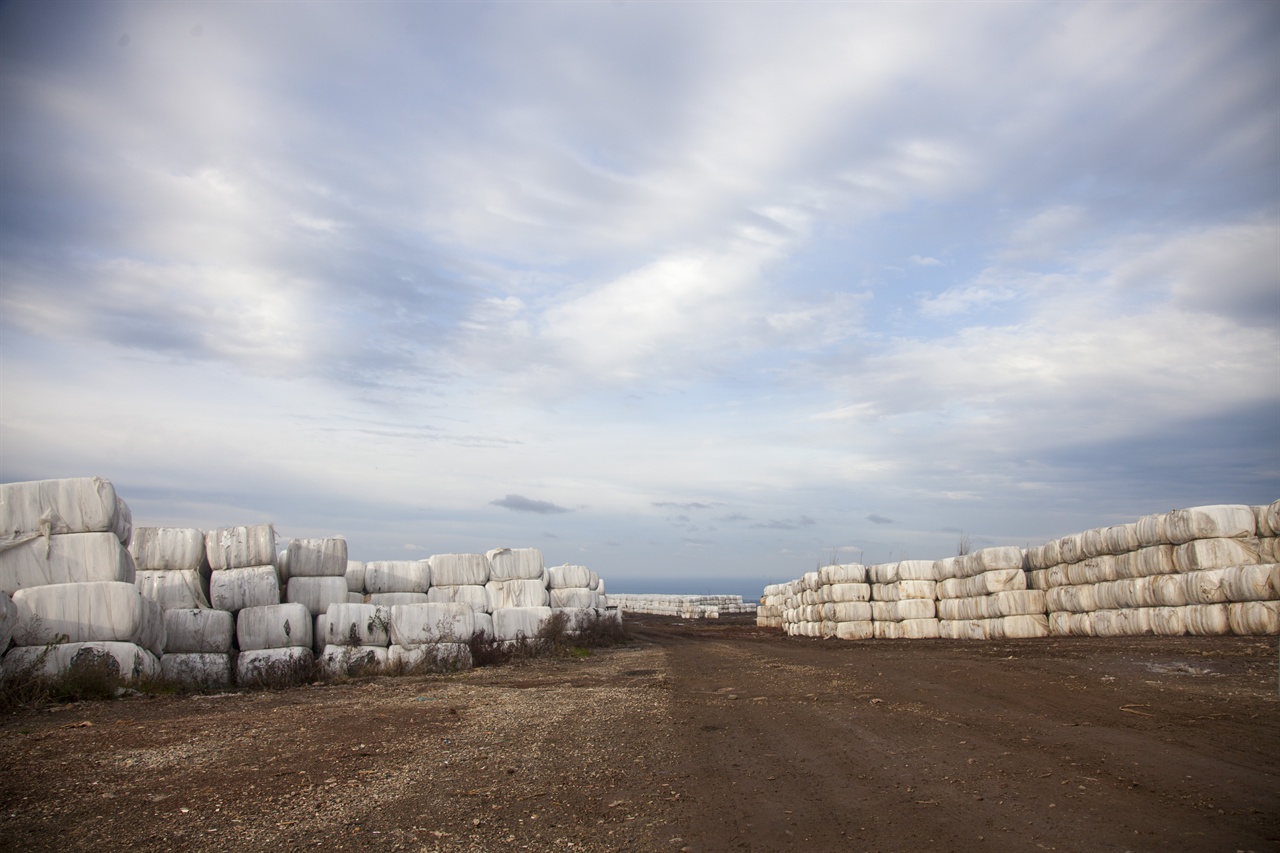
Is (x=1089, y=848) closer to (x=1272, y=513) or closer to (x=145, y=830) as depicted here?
(x=145, y=830)

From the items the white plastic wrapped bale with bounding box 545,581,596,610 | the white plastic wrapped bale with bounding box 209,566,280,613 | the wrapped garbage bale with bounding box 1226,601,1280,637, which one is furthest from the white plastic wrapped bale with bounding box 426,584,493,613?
the wrapped garbage bale with bounding box 1226,601,1280,637

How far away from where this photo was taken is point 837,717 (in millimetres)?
8859

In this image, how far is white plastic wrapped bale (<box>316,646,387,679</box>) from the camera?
13680mm

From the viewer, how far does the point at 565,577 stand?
77.3 ft

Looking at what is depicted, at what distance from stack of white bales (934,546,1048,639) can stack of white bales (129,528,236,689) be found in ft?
52.1

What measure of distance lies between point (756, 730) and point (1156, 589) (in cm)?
989

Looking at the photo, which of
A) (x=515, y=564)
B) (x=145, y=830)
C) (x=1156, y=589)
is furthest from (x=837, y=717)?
(x=515, y=564)

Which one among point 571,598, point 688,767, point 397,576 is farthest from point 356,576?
point 688,767

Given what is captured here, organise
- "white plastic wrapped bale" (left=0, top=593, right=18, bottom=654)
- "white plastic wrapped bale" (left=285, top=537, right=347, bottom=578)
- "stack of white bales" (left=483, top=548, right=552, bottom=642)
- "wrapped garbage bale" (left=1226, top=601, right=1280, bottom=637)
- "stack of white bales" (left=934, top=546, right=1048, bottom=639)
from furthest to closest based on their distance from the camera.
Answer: "stack of white bales" (left=483, top=548, right=552, bottom=642) → "stack of white bales" (left=934, top=546, right=1048, bottom=639) → "white plastic wrapped bale" (left=285, top=537, right=347, bottom=578) → "wrapped garbage bale" (left=1226, top=601, right=1280, bottom=637) → "white plastic wrapped bale" (left=0, top=593, right=18, bottom=654)

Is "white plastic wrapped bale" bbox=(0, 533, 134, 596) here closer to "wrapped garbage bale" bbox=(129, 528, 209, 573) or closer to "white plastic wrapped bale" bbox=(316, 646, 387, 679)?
"wrapped garbage bale" bbox=(129, 528, 209, 573)

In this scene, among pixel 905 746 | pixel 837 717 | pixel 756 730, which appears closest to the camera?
pixel 905 746

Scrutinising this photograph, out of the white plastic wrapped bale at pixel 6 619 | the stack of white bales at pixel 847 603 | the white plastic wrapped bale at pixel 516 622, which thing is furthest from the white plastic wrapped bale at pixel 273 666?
the stack of white bales at pixel 847 603

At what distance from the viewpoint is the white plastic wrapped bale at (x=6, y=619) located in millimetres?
10109

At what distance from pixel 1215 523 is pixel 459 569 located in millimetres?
14743
